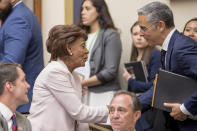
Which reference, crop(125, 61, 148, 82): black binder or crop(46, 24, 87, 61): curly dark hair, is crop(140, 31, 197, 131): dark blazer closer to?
crop(46, 24, 87, 61): curly dark hair

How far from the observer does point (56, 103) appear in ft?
10.1

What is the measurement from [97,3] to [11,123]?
2254mm

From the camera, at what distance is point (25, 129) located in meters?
2.69

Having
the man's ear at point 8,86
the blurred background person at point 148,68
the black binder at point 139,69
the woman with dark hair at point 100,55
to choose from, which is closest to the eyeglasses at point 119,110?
the blurred background person at point 148,68

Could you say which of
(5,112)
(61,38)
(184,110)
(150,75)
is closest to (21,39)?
(61,38)

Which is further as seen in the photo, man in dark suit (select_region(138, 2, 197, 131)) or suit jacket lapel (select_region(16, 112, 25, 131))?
man in dark suit (select_region(138, 2, 197, 131))

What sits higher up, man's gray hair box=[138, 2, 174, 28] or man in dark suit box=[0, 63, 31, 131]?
man's gray hair box=[138, 2, 174, 28]

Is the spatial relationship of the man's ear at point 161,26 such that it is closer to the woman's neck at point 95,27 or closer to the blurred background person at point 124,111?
the blurred background person at point 124,111

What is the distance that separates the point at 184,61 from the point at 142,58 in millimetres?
1438

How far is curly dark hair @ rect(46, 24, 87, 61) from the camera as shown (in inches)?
122

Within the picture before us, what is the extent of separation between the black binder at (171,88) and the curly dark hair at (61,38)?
24.7 inches

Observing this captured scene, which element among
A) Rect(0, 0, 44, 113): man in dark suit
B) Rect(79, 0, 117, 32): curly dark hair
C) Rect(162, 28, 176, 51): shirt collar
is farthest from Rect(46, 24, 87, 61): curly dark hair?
→ Rect(79, 0, 117, 32): curly dark hair

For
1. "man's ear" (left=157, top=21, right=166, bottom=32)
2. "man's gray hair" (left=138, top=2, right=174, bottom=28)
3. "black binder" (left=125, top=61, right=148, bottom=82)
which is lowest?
"black binder" (left=125, top=61, right=148, bottom=82)

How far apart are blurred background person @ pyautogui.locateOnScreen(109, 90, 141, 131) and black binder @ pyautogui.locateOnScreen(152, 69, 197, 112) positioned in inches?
6.0
